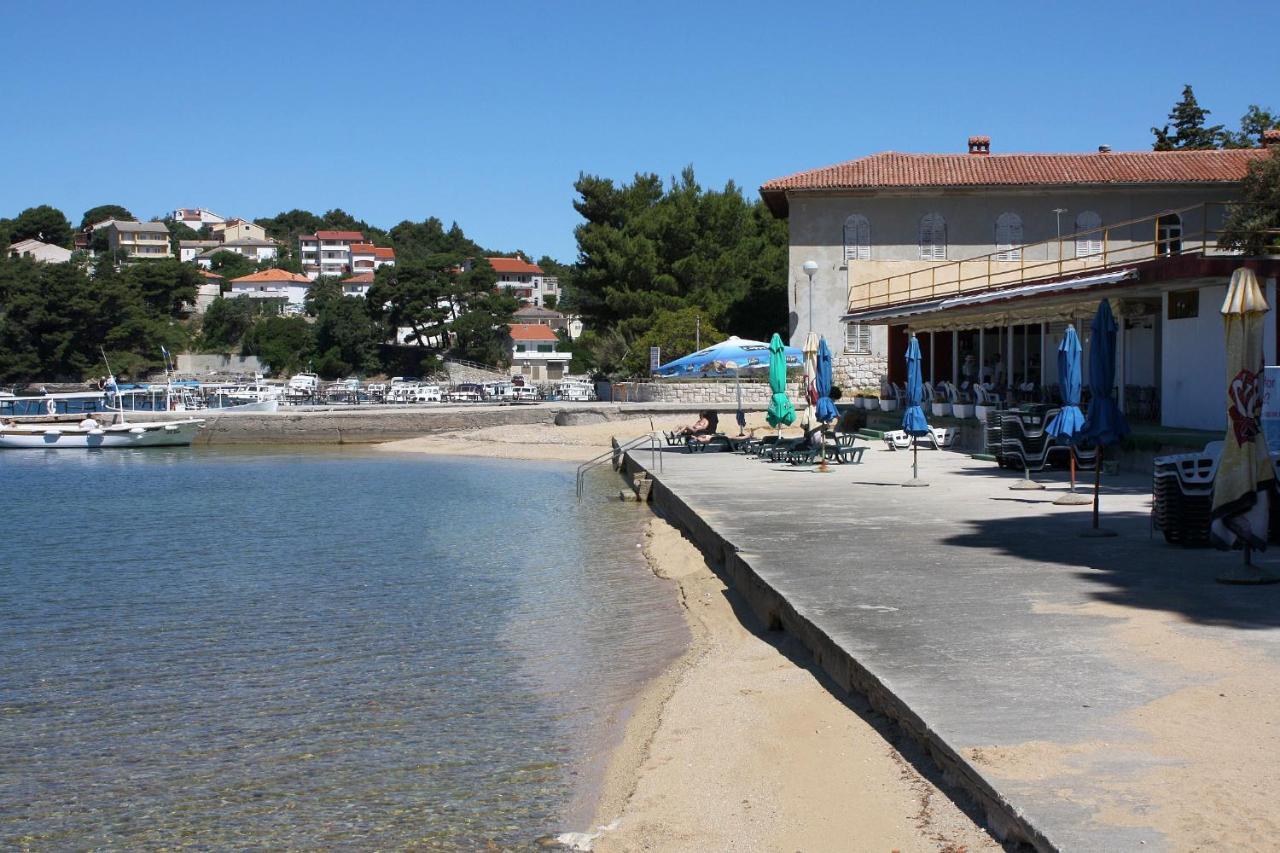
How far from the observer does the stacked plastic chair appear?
1073 centimetres

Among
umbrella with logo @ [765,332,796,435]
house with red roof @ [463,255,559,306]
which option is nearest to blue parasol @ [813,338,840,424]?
umbrella with logo @ [765,332,796,435]

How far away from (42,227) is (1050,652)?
18929cm

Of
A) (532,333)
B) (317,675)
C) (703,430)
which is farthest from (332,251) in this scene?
(317,675)

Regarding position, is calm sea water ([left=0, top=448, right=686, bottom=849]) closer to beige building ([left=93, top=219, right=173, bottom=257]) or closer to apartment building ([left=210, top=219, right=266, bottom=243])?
beige building ([left=93, top=219, right=173, bottom=257])

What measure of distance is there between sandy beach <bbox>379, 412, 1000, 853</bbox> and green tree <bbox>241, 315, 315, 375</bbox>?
89.0 m

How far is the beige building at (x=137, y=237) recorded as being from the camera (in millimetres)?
177375

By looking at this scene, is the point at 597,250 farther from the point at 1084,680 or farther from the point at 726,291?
the point at 1084,680

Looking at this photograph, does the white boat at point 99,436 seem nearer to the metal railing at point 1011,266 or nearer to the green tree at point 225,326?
the metal railing at point 1011,266

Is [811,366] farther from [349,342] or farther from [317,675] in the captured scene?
[349,342]

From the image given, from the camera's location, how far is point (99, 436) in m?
46.1

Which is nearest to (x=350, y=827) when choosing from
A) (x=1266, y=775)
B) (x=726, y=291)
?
(x=1266, y=775)

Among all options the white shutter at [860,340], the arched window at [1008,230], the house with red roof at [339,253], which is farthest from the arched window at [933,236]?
the house with red roof at [339,253]

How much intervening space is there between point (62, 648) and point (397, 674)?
3.52 metres

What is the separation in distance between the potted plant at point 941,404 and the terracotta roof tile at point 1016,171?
48.6ft
